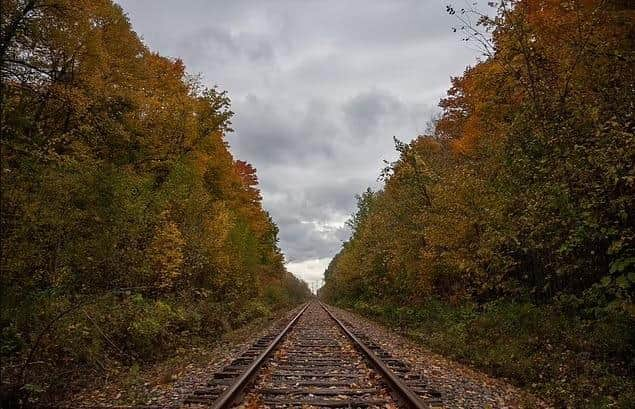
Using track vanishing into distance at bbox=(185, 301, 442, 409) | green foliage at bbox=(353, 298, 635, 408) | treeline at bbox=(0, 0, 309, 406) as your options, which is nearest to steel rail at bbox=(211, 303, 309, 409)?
track vanishing into distance at bbox=(185, 301, 442, 409)

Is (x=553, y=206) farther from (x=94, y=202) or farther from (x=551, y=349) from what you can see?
(x=94, y=202)

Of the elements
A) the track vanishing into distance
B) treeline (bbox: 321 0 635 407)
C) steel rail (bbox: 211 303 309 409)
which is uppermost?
treeline (bbox: 321 0 635 407)

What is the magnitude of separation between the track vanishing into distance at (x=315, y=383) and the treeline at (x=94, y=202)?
83.5 inches

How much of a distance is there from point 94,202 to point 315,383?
576cm

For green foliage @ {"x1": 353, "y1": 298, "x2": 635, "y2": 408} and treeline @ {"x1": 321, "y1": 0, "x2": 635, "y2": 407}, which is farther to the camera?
treeline @ {"x1": 321, "y1": 0, "x2": 635, "y2": 407}

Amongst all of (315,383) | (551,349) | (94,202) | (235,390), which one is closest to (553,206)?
(551,349)

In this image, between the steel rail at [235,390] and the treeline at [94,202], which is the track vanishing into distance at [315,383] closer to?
the steel rail at [235,390]

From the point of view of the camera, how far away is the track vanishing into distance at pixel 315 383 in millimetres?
6383

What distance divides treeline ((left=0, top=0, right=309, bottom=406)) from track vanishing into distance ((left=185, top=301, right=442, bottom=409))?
2.12 metres

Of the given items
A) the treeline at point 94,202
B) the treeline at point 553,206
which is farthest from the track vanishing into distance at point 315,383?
the treeline at point 553,206

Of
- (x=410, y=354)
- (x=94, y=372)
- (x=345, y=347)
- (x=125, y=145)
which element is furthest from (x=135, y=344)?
(x=125, y=145)

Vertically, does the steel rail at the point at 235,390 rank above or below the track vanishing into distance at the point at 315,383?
above

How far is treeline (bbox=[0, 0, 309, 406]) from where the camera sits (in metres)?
7.22

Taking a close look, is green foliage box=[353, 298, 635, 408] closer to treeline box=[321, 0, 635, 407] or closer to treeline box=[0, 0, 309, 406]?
treeline box=[321, 0, 635, 407]
